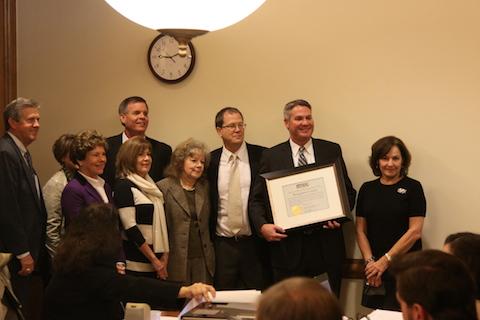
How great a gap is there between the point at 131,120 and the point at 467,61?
2159 millimetres

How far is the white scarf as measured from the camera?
4.15 meters

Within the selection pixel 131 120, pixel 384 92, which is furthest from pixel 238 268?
pixel 384 92

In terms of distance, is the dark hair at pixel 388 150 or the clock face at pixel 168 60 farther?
the clock face at pixel 168 60

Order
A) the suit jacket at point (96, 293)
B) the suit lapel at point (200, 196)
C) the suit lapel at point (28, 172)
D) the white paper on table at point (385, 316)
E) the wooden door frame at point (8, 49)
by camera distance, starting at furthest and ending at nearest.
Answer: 1. the wooden door frame at point (8, 49)
2. the suit lapel at point (200, 196)
3. the suit lapel at point (28, 172)
4. the white paper on table at point (385, 316)
5. the suit jacket at point (96, 293)

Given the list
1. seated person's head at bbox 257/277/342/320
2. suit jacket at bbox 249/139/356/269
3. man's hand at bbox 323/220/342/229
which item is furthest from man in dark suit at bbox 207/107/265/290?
seated person's head at bbox 257/277/342/320

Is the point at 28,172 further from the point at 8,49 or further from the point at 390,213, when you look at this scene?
the point at 390,213

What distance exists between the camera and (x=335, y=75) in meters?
4.67

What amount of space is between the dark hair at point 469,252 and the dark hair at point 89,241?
1380 mm

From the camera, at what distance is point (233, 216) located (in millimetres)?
4367

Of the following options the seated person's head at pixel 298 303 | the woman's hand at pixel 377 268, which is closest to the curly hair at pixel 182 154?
the woman's hand at pixel 377 268

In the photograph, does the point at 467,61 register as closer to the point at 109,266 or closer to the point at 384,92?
the point at 384,92

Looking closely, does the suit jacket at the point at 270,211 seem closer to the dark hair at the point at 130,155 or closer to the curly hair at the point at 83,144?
the dark hair at the point at 130,155

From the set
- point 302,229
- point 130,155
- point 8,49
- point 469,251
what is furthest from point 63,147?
point 469,251

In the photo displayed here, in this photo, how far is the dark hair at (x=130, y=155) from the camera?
419 cm
